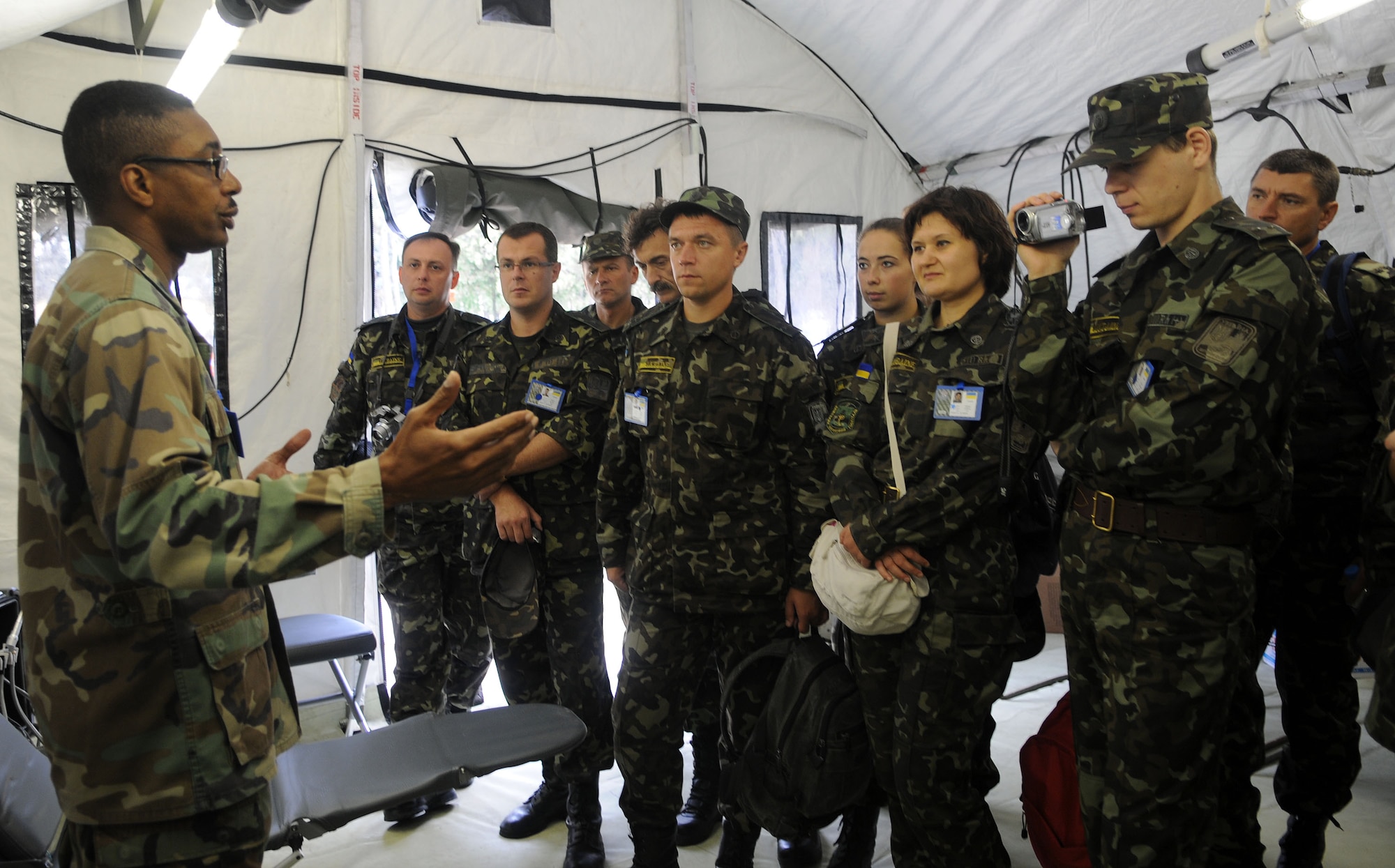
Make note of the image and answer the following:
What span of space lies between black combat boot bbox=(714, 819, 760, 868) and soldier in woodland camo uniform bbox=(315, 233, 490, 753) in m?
1.18

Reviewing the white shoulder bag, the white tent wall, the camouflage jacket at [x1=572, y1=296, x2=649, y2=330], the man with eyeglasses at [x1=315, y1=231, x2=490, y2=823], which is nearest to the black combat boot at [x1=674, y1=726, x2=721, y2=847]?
the man with eyeglasses at [x1=315, y1=231, x2=490, y2=823]

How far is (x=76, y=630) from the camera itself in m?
1.25

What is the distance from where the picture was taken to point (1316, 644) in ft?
7.99

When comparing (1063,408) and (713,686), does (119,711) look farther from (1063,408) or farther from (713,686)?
(713,686)

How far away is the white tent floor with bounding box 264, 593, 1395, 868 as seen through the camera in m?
2.75

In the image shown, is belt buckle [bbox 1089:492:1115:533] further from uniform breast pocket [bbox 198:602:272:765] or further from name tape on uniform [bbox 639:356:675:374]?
uniform breast pocket [bbox 198:602:272:765]

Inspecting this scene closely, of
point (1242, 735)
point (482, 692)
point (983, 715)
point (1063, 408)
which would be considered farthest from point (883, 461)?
point (482, 692)

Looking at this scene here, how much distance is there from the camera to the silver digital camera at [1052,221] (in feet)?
6.31

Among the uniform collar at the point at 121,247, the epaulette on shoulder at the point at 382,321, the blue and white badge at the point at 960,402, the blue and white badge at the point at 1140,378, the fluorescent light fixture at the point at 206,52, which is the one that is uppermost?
the fluorescent light fixture at the point at 206,52

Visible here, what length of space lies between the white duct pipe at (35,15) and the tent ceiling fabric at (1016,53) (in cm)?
335

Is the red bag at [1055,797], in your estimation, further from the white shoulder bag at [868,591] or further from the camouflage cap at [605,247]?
the camouflage cap at [605,247]

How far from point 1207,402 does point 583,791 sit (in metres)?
2.06

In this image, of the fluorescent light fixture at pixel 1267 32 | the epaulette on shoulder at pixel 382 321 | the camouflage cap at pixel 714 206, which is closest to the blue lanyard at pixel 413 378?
the epaulette on shoulder at pixel 382 321

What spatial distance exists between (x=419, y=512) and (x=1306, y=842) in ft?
9.43
